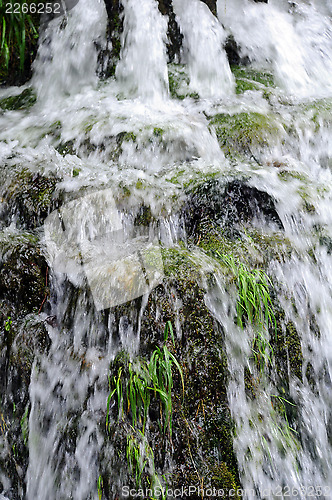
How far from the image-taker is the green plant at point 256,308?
2.33 meters

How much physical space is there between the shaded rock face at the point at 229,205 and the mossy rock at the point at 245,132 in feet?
2.70

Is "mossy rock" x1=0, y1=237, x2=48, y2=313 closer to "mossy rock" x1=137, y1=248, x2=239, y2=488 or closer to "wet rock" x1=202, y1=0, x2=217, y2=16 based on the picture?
"mossy rock" x1=137, y1=248, x2=239, y2=488

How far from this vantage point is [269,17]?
5.84m

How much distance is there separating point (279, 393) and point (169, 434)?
724 millimetres

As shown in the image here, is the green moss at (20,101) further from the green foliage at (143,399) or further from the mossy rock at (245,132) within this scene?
the green foliage at (143,399)

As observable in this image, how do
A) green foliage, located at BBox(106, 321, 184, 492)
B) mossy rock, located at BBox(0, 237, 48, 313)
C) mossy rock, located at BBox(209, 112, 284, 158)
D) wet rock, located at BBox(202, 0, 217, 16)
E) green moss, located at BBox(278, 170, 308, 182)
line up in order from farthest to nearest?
1. wet rock, located at BBox(202, 0, 217, 16)
2. mossy rock, located at BBox(209, 112, 284, 158)
3. green moss, located at BBox(278, 170, 308, 182)
4. mossy rock, located at BBox(0, 237, 48, 313)
5. green foliage, located at BBox(106, 321, 184, 492)

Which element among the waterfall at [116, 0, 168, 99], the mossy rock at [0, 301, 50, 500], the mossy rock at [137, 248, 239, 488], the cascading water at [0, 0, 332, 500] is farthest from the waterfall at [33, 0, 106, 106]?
the mossy rock at [137, 248, 239, 488]

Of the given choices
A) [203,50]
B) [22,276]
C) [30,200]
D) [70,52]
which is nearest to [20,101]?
[70,52]

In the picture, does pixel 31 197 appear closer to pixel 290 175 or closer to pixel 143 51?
pixel 290 175

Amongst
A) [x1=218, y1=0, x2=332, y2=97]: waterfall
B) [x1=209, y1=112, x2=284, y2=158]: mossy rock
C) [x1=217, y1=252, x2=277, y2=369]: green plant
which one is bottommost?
[x1=217, y1=252, x2=277, y2=369]: green plant

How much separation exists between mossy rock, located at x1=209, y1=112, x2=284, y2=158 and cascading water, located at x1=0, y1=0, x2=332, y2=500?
15mm

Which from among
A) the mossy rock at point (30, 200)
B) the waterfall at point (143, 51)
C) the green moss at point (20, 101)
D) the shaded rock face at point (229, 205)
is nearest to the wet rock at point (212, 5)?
the waterfall at point (143, 51)

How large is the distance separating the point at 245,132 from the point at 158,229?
4.99ft

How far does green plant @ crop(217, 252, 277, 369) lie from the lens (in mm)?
2326
